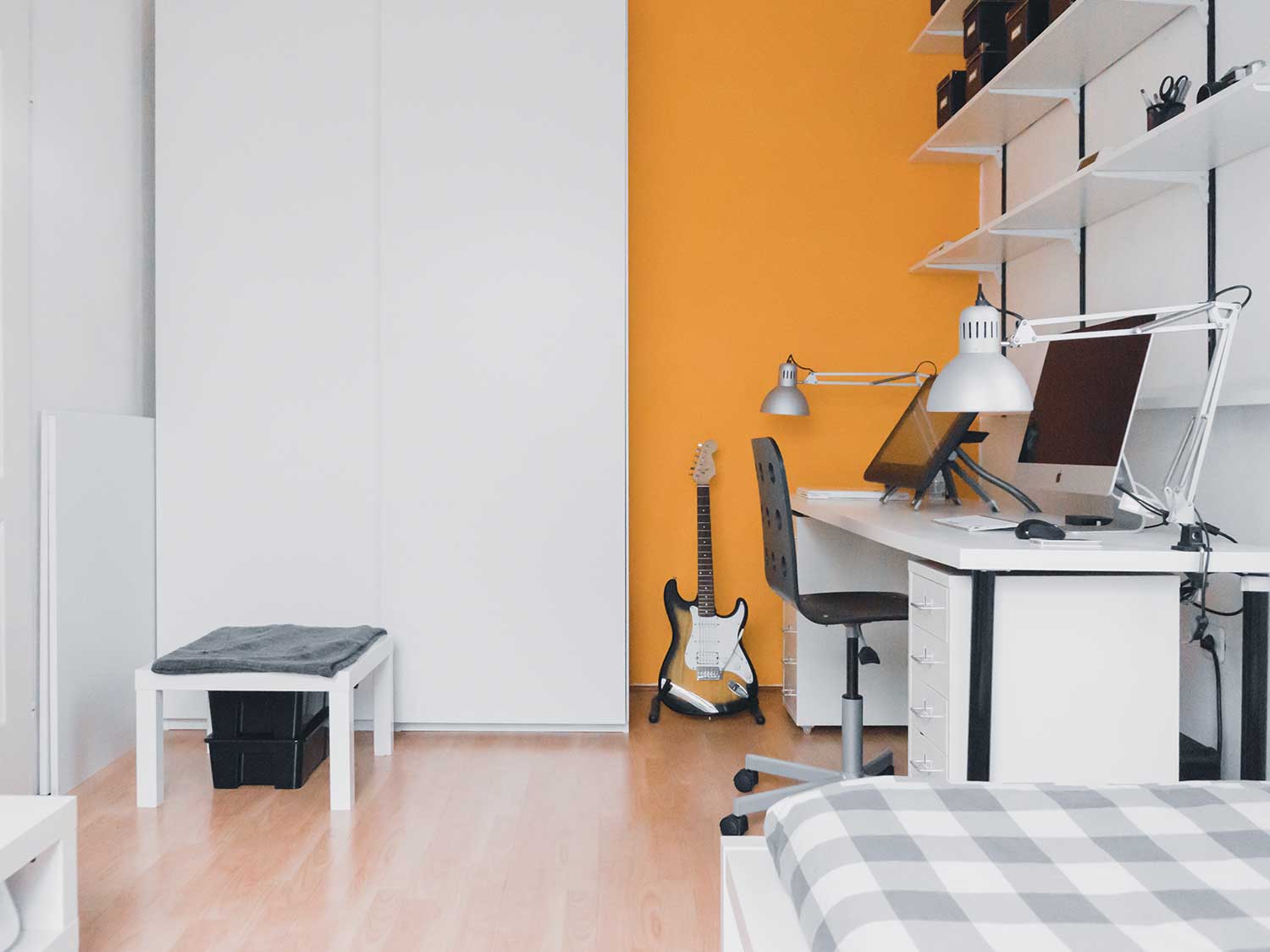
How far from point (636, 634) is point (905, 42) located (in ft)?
8.23

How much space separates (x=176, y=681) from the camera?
2664mm

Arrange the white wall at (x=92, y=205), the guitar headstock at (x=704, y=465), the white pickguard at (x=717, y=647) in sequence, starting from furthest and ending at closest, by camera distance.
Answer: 1. the guitar headstock at (x=704, y=465)
2. the white pickguard at (x=717, y=647)
3. the white wall at (x=92, y=205)

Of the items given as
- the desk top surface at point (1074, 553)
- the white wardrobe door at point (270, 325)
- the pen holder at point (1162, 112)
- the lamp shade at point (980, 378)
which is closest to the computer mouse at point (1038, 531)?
the desk top surface at point (1074, 553)

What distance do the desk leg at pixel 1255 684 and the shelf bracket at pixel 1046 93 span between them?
186cm

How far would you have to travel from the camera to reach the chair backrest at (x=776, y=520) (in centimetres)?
258

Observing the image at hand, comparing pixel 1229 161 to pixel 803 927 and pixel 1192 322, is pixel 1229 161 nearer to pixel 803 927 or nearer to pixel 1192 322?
pixel 1192 322

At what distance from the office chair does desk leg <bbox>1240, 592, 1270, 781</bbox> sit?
→ 2.64 ft

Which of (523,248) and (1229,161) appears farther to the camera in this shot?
(523,248)

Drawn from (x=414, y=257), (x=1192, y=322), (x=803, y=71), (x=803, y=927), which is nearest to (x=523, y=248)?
(x=414, y=257)

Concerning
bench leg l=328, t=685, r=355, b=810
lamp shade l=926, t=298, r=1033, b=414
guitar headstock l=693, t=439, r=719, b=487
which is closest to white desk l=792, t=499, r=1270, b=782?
lamp shade l=926, t=298, r=1033, b=414

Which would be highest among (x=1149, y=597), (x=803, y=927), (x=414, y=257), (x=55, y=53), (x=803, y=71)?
(x=803, y=71)

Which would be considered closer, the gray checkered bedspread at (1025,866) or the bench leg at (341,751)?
the gray checkered bedspread at (1025,866)

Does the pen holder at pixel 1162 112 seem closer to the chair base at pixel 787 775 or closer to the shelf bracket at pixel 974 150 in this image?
the shelf bracket at pixel 974 150

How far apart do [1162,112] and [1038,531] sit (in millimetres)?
1010
